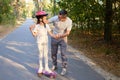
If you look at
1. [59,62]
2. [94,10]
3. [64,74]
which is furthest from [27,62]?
[94,10]

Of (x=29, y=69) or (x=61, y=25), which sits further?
(x=29, y=69)

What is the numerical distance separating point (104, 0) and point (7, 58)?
6899 mm

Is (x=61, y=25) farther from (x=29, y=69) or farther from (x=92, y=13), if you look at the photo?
(x=92, y=13)

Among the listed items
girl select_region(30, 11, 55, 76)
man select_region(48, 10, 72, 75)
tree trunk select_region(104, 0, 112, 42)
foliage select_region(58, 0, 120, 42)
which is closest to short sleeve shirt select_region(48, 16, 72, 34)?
man select_region(48, 10, 72, 75)

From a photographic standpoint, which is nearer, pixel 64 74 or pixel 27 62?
pixel 64 74

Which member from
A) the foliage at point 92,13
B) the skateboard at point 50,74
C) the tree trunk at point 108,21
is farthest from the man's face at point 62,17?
the tree trunk at point 108,21

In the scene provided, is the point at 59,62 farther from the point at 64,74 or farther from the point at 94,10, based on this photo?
the point at 94,10

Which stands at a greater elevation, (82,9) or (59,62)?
(82,9)

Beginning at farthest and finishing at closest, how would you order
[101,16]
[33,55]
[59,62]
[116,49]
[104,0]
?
[101,16], [104,0], [116,49], [33,55], [59,62]

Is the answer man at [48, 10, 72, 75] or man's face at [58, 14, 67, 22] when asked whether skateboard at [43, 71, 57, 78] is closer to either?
man at [48, 10, 72, 75]

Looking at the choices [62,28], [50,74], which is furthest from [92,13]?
[50,74]

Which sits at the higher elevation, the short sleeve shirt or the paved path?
the short sleeve shirt

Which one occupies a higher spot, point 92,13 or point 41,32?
point 41,32

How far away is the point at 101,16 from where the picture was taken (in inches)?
696
